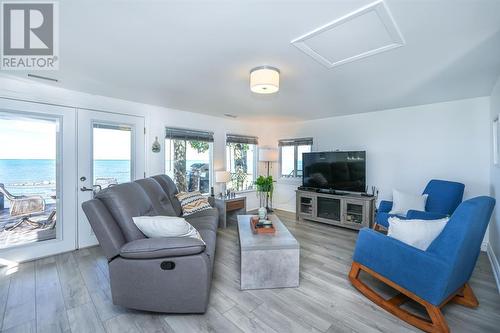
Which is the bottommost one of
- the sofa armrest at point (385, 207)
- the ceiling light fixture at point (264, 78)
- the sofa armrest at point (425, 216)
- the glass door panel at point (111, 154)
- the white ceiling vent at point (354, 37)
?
the sofa armrest at point (385, 207)

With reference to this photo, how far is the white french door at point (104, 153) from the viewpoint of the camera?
299cm

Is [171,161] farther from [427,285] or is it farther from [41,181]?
[427,285]

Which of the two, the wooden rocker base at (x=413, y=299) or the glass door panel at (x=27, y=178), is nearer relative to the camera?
the wooden rocker base at (x=413, y=299)

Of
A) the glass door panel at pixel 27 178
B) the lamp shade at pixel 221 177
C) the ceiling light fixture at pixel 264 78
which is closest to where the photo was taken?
the ceiling light fixture at pixel 264 78

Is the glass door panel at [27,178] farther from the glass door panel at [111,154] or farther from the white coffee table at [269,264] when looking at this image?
the white coffee table at [269,264]

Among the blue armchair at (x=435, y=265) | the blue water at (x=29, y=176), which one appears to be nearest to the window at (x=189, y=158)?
the blue water at (x=29, y=176)

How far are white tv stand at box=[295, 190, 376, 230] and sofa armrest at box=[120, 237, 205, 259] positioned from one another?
3088 millimetres

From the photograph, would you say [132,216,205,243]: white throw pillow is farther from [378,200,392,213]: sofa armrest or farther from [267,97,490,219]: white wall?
[267,97,490,219]: white wall

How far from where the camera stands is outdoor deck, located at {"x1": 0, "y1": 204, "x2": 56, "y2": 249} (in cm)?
252

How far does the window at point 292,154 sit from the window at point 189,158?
6.09 ft

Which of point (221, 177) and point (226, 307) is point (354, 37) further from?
point (221, 177)

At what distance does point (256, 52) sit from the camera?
1.84m

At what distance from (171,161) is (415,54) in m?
3.68

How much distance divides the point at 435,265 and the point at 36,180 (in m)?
A: 4.21
